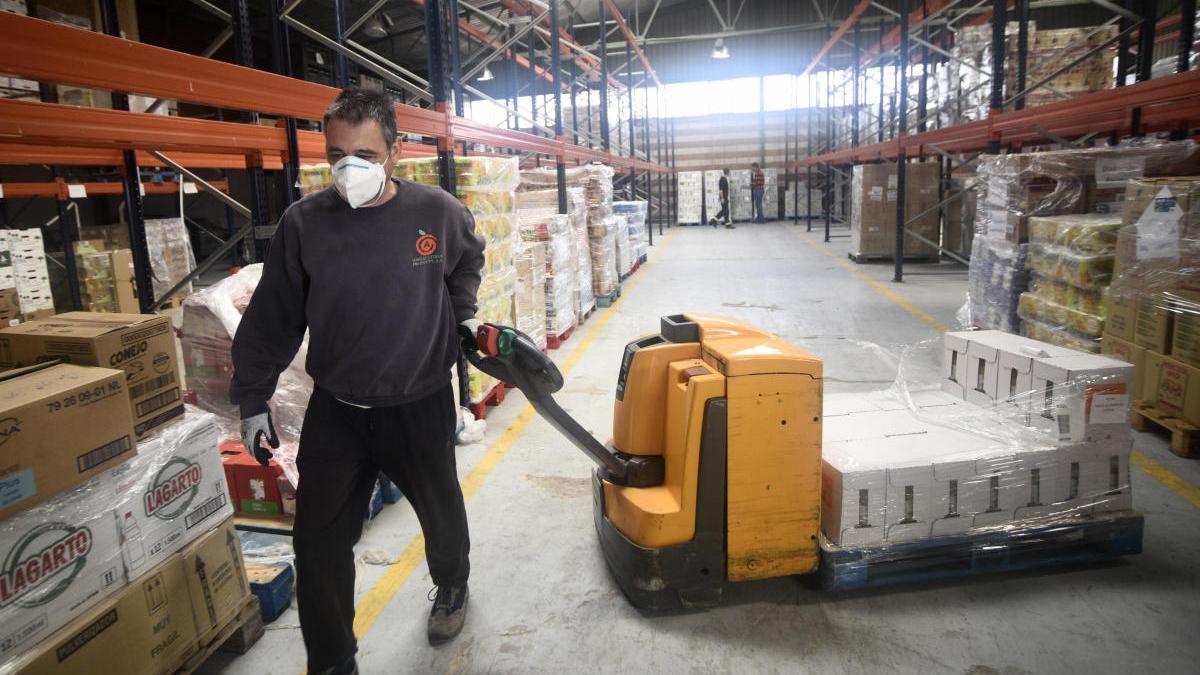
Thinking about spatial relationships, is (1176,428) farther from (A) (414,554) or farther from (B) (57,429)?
(B) (57,429)

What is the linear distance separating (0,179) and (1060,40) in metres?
18.6

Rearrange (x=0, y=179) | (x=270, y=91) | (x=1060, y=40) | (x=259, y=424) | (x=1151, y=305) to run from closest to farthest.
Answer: (x=259, y=424) → (x=270, y=91) → (x=1151, y=305) → (x=1060, y=40) → (x=0, y=179)

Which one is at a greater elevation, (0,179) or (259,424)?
(0,179)

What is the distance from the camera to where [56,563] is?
1921 millimetres

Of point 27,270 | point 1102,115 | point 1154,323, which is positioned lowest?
point 1154,323

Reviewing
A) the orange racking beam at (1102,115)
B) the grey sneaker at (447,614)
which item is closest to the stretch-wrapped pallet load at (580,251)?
the orange racking beam at (1102,115)

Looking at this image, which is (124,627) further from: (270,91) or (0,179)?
(0,179)

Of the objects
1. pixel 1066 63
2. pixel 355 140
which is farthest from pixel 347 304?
pixel 1066 63

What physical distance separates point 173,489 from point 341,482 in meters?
0.63

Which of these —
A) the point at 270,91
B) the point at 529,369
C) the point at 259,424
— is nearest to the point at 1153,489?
the point at 529,369

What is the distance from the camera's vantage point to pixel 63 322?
8.07ft

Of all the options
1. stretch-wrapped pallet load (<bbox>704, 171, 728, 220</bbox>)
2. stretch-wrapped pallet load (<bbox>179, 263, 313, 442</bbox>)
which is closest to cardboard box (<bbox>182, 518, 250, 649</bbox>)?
stretch-wrapped pallet load (<bbox>179, 263, 313, 442</bbox>)

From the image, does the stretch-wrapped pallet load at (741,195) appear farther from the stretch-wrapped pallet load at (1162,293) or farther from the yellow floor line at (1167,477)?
the yellow floor line at (1167,477)

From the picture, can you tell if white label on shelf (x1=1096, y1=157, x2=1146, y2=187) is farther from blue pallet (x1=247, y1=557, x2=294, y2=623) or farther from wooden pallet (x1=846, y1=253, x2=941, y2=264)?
wooden pallet (x1=846, y1=253, x2=941, y2=264)
